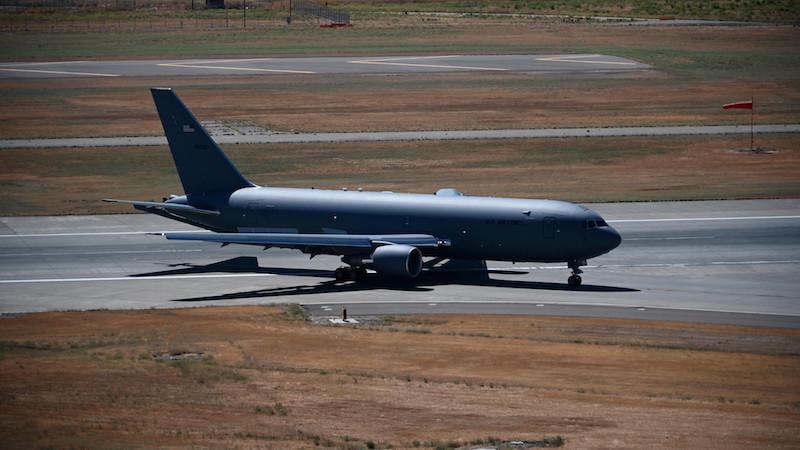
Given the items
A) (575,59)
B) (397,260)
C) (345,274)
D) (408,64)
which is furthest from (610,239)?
(575,59)

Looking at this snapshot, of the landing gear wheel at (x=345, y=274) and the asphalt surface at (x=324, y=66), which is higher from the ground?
the asphalt surface at (x=324, y=66)

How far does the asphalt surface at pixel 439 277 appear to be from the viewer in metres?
64.2

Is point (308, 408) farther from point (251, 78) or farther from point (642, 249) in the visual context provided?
point (251, 78)

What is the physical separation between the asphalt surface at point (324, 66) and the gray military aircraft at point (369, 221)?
8582cm

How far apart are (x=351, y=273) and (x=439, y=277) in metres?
4.76

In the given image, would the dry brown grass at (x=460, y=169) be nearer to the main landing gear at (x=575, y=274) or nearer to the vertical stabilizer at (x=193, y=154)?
the vertical stabilizer at (x=193, y=154)

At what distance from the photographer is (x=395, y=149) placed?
114 metres

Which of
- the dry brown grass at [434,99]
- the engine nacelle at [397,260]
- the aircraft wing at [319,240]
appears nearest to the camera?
the engine nacelle at [397,260]

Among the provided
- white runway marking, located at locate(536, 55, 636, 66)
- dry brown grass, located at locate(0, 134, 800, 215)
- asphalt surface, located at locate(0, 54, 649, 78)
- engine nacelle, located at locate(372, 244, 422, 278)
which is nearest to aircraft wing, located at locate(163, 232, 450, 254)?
engine nacelle, located at locate(372, 244, 422, 278)

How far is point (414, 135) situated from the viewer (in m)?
121

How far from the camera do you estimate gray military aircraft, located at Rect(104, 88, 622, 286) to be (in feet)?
223

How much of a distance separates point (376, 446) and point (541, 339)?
664 inches

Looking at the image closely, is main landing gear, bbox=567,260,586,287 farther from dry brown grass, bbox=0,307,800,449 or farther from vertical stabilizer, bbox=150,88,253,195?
vertical stabilizer, bbox=150,88,253,195

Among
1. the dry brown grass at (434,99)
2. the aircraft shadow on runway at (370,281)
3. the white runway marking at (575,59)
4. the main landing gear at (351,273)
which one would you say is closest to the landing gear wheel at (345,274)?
the main landing gear at (351,273)
